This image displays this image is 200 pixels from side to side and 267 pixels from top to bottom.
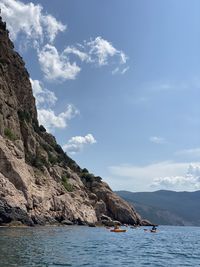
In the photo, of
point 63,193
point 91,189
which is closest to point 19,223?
point 63,193

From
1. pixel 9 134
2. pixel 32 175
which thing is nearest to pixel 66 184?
pixel 32 175

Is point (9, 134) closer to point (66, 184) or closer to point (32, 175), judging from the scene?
point (32, 175)

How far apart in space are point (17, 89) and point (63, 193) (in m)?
44.6

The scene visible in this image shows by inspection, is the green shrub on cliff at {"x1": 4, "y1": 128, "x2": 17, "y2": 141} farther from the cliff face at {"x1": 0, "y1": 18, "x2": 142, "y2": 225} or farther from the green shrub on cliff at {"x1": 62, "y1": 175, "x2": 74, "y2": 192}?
the green shrub on cliff at {"x1": 62, "y1": 175, "x2": 74, "y2": 192}

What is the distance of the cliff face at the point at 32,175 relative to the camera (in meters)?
86.8

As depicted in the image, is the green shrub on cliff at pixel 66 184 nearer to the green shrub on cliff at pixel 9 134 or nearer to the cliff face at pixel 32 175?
the cliff face at pixel 32 175

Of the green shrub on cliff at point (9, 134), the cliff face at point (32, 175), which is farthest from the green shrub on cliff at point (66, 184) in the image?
the green shrub on cliff at point (9, 134)

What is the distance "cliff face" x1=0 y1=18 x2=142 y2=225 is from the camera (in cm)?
8681

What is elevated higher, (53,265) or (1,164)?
(1,164)

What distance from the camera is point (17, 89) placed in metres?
137

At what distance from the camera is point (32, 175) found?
103625 mm

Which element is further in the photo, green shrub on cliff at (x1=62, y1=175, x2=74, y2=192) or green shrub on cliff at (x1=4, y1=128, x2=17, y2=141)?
green shrub on cliff at (x1=62, y1=175, x2=74, y2=192)

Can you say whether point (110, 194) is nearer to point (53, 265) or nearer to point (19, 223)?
point (19, 223)

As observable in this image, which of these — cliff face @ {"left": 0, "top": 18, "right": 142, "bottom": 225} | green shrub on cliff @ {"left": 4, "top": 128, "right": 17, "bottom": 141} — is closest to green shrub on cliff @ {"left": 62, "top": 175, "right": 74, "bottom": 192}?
cliff face @ {"left": 0, "top": 18, "right": 142, "bottom": 225}
